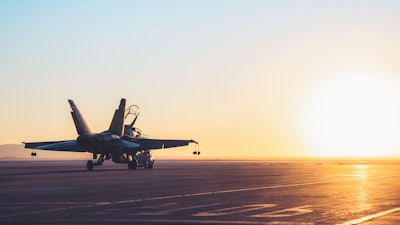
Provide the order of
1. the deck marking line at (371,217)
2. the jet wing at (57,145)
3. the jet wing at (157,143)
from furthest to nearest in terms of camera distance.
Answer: the jet wing at (157,143) < the jet wing at (57,145) < the deck marking line at (371,217)

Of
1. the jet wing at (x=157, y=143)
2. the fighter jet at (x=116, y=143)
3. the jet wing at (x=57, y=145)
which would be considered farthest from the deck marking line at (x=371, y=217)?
the jet wing at (x=57, y=145)

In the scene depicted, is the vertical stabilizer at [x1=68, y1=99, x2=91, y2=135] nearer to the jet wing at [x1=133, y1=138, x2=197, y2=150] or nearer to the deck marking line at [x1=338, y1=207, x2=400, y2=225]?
the jet wing at [x1=133, y1=138, x2=197, y2=150]

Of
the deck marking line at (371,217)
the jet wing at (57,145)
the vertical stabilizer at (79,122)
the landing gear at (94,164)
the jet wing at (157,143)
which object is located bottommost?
the deck marking line at (371,217)

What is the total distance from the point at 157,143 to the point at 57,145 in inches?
425

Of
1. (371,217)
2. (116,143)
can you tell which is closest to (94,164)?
(116,143)

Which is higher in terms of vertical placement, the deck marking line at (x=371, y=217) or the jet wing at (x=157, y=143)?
the jet wing at (x=157, y=143)

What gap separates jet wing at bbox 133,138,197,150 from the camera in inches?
2837

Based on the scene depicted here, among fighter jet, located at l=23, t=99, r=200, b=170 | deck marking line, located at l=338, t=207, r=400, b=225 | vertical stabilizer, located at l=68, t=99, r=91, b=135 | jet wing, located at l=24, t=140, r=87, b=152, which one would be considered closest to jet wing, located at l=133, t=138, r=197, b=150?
fighter jet, located at l=23, t=99, r=200, b=170

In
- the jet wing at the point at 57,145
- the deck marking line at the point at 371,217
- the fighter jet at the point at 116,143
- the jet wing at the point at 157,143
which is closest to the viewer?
the deck marking line at the point at 371,217

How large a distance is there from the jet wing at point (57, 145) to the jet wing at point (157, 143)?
617 cm

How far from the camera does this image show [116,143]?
64188 millimetres

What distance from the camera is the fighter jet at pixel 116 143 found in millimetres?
62500

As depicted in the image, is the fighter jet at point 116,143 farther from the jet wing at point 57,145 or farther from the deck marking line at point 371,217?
the deck marking line at point 371,217

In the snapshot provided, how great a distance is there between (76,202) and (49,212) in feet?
12.3
